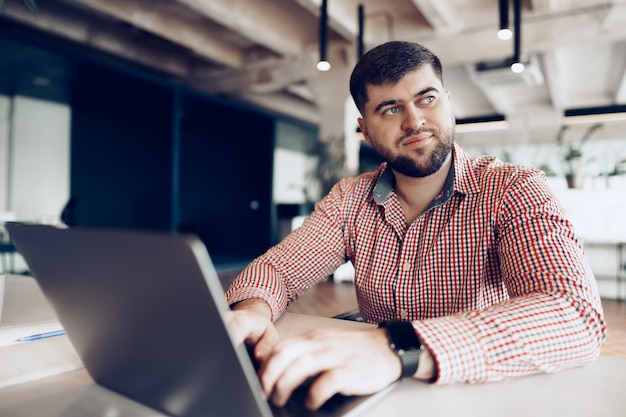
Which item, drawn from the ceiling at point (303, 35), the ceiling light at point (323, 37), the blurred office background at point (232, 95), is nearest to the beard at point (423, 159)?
the blurred office background at point (232, 95)

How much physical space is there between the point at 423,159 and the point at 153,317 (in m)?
0.99

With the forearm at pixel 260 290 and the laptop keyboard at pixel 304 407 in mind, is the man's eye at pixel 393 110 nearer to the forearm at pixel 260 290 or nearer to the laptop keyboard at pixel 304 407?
the forearm at pixel 260 290

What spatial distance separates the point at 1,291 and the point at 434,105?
3.66ft

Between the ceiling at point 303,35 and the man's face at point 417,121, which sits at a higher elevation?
the ceiling at point 303,35

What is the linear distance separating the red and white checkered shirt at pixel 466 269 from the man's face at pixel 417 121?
8 centimetres

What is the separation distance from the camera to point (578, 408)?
0.62 metres

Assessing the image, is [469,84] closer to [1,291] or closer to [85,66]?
[85,66]

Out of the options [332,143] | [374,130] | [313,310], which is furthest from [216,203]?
[374,130]

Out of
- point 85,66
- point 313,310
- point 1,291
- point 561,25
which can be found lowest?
point 313,310

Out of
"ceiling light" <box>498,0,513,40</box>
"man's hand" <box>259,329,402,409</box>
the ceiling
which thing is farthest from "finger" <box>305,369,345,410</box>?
the ceiling

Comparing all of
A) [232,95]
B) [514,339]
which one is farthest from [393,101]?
[232,95]

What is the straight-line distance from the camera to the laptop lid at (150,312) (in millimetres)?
404

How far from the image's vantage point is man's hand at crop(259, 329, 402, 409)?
1.91 ft

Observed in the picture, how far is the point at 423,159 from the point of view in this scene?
130cm
